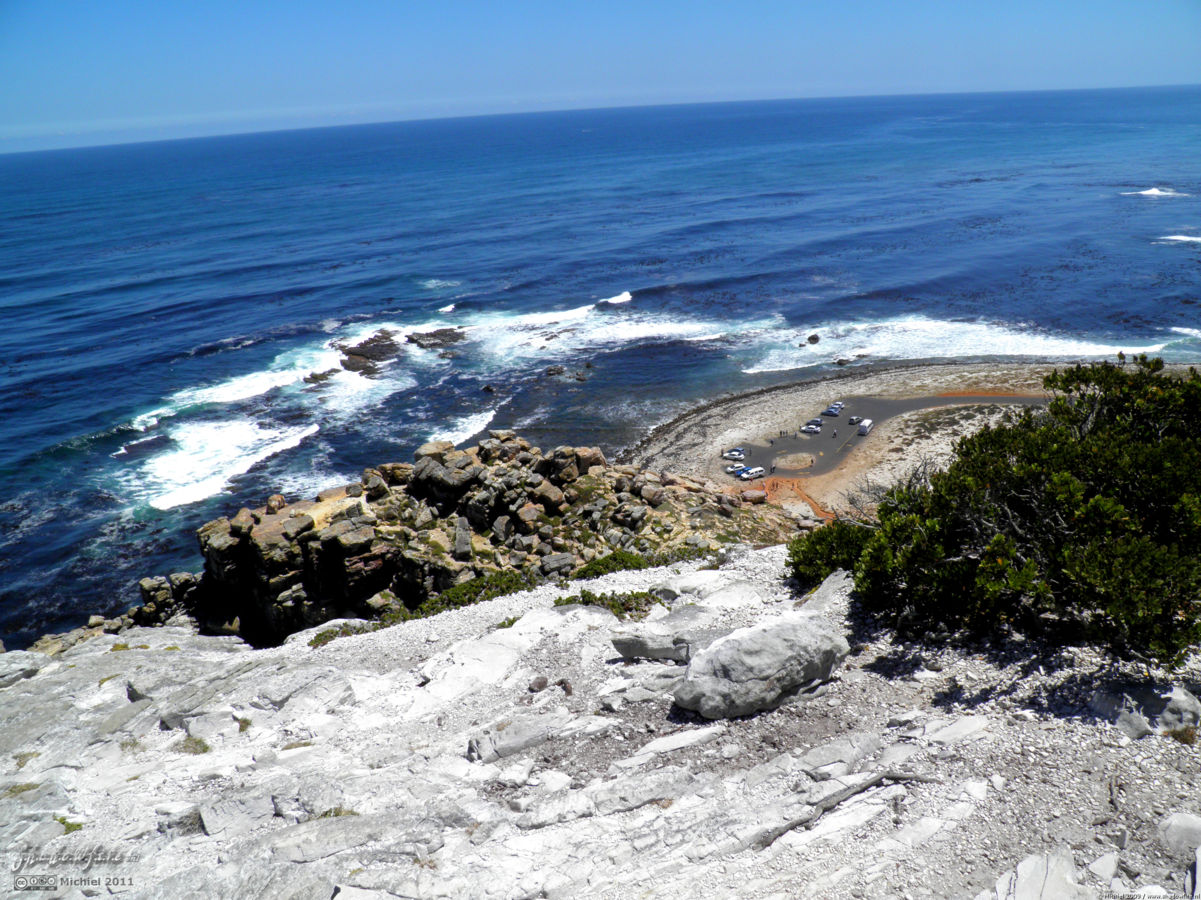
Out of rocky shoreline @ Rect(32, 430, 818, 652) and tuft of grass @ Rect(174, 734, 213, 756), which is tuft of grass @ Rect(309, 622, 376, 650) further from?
tuft of grass @ Rect(174, 734, 213, 756)

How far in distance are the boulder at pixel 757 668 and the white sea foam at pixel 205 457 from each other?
35.0 metres

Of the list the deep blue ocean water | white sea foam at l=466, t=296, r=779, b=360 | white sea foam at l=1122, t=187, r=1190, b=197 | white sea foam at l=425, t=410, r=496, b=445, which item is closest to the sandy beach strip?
the deep blue ocean water

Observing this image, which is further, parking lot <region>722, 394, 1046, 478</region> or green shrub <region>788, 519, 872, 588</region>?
parking lot <region>722, 394, 1046, 478</region>

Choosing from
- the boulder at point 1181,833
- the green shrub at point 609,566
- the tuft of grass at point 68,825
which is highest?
the boulder at point 1181,833

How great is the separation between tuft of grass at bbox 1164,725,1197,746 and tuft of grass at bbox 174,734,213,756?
16.5m

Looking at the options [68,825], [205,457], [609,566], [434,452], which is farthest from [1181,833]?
[205,457]

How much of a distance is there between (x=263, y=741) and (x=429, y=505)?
14.9 meters

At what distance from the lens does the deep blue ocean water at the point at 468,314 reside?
134ft

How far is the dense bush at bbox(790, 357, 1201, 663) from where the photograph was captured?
11.1m

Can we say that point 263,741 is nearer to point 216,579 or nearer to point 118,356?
point 216,579

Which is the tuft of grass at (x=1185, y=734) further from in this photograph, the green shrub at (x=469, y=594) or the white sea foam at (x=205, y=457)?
the white sea foam at (x=205, y=457)

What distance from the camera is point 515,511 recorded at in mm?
27844

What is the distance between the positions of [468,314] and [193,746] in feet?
178

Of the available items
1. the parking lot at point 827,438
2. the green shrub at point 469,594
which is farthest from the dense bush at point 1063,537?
the parking lot at point 827,438
